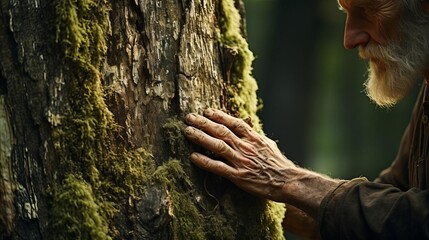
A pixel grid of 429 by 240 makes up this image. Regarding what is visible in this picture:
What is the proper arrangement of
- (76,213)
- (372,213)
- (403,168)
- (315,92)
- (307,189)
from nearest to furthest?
1. (76,213)
2. (372,213)
3. (307,189)
4. (403,168)
5. (315,92)

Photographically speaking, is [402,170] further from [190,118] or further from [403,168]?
[190,118]

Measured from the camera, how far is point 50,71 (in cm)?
283

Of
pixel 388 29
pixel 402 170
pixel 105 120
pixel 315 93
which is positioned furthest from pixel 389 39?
pixel 315 93

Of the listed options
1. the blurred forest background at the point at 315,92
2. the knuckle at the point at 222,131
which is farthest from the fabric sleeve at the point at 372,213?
the blurred forest background at the point at 315,92

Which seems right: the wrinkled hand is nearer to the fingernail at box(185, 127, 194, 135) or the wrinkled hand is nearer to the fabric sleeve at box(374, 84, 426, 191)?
the fingernail at box(185, 127, 194, 135)

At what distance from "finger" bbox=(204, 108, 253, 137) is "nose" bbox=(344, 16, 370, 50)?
1.90ft

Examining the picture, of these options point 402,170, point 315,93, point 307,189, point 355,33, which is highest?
point 355,33

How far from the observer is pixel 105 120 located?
289 cm

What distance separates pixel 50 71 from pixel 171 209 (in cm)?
66

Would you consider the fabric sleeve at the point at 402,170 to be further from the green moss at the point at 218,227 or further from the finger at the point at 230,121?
the green moss at the point at 218,227

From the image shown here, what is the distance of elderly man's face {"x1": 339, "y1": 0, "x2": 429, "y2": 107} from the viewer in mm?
3361

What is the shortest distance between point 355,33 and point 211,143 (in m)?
0.83

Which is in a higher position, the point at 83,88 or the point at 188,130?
the point at 83,88

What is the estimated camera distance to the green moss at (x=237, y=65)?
3.36 meters
